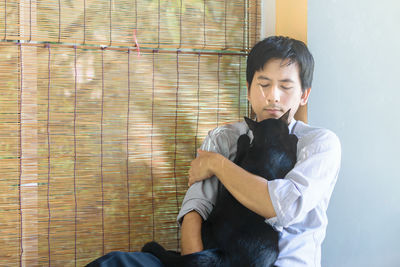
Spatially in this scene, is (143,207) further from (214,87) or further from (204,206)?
(214,87)

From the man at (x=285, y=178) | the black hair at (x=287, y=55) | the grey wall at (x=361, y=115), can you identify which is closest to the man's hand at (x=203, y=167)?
the man at (x=285, y=178)

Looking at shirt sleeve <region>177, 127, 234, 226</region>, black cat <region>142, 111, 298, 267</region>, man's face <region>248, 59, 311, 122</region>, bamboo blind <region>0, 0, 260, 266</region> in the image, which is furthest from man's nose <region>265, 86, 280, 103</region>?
bamboo blind <region>0, 0, 260, 266</region>

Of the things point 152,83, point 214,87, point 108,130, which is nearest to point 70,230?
point 108,130

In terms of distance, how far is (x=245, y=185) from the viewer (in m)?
1.07

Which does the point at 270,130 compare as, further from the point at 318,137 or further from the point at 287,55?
the point at 287,55

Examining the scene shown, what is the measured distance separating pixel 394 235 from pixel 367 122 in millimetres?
527

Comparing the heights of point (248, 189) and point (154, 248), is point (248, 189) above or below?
above

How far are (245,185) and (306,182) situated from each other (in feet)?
0.59

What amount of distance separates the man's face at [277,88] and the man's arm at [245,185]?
269 millimetres

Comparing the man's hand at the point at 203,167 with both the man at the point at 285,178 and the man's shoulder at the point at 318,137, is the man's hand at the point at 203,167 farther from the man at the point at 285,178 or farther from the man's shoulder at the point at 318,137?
the man's shoulder at the point at 318,137

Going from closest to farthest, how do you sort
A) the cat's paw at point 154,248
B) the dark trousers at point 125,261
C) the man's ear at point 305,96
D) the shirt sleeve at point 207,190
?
the dark trousers at point 125,261
the cat's paw at point 154,248
the shirt sleeve at point 207,190
the man's ear at point 305,96

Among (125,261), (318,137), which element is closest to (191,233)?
(125,261)

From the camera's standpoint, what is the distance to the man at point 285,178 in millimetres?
1045

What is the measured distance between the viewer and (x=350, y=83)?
4.88 feet
